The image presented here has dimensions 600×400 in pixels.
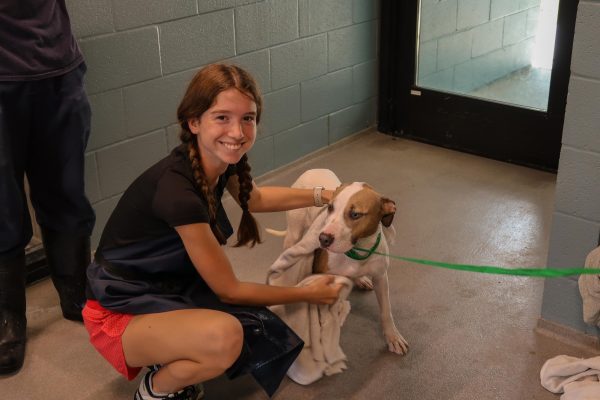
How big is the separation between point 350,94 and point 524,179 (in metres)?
1.12

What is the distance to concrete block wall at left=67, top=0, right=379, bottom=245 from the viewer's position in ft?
10.2

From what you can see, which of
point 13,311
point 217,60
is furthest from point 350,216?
point 217,60

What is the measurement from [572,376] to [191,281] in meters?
1.21

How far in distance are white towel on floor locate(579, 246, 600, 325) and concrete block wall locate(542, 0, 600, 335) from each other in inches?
3.2

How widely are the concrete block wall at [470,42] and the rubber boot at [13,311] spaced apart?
261 cm

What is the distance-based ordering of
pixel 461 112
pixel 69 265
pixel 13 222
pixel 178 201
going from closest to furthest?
1. pixel 178 201
2. pixel 13 222
3. pixel 69 265
4. pixel 461 112

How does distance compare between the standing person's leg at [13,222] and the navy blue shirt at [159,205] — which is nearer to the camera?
the navy blue shirt at [159,205]

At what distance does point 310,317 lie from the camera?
7.67ft

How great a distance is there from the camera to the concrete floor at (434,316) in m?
2.39

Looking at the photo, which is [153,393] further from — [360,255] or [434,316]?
[434,316]

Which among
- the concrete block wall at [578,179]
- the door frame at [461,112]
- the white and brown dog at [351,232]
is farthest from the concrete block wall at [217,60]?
the concrete block wall at [578,179]

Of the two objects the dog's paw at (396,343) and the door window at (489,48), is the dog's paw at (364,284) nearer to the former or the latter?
the dog's paw at (396,343)

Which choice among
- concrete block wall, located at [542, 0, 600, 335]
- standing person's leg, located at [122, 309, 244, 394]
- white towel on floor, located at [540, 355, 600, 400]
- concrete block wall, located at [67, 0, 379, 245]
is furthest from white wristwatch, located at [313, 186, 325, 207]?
concrete block wall, located at [67, 0, 379, 245]

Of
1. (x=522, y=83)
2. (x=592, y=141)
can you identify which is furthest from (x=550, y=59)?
(x=592, y=141)
